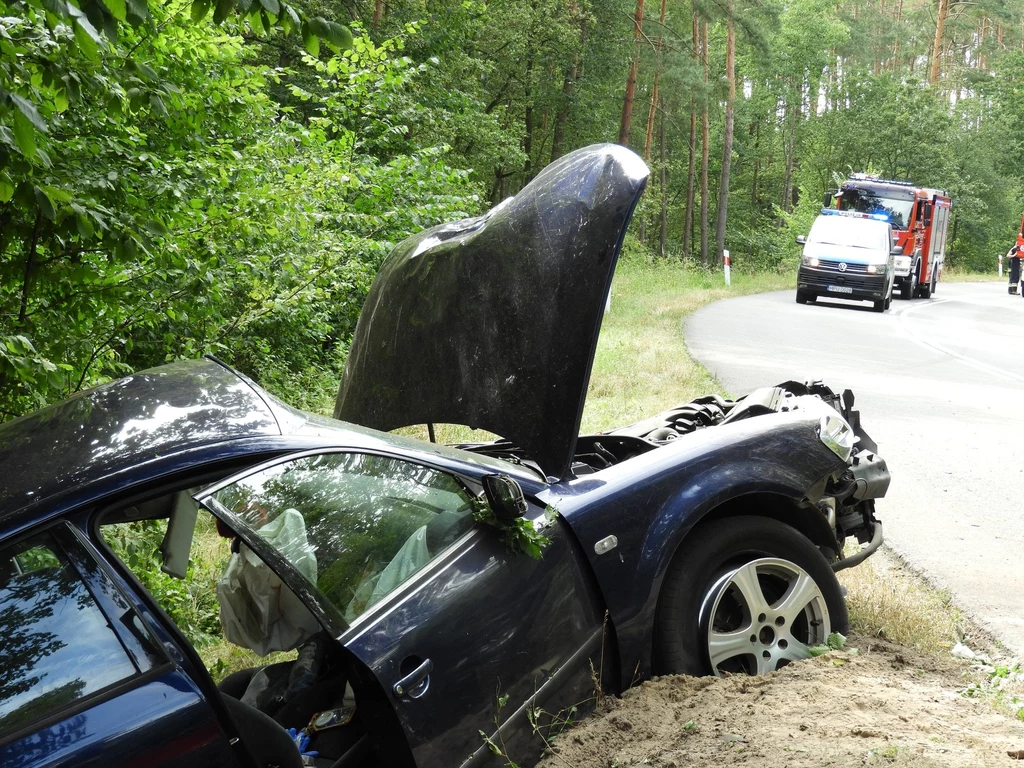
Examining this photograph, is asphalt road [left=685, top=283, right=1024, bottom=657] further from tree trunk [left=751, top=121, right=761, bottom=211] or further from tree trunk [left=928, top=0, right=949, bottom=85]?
tree trunk [left=751, top=121, right=761, bottom=211]

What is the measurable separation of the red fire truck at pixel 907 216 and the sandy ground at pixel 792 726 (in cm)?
2739

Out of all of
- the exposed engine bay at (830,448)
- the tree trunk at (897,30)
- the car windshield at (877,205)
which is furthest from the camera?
the tree trunk at (897,30)

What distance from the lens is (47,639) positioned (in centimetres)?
219

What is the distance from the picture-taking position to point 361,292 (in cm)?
1131

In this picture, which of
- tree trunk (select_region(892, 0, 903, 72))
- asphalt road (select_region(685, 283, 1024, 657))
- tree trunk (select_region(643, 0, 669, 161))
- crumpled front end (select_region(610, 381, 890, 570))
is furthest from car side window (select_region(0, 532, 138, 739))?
tree trunk (select_region(892, 0, 903, 72))

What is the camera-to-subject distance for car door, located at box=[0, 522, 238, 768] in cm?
210

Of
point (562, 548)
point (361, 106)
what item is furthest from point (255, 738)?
point (361, 106)

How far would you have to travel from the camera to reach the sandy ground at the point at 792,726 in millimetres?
3121

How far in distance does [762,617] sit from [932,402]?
8.40 m

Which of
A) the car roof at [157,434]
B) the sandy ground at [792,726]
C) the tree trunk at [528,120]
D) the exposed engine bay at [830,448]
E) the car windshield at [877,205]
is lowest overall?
the sandy ground at [792,726]

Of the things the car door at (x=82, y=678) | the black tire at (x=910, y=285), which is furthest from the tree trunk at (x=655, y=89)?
the car door at (x=82, y=678)

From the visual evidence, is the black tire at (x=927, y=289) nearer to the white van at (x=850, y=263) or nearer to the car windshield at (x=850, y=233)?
the white van at (x=850, y=263)

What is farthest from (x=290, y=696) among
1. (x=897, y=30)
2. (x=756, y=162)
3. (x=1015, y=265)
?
(x=897, y=30)

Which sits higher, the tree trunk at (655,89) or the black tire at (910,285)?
the tree trunk at (655,89)
